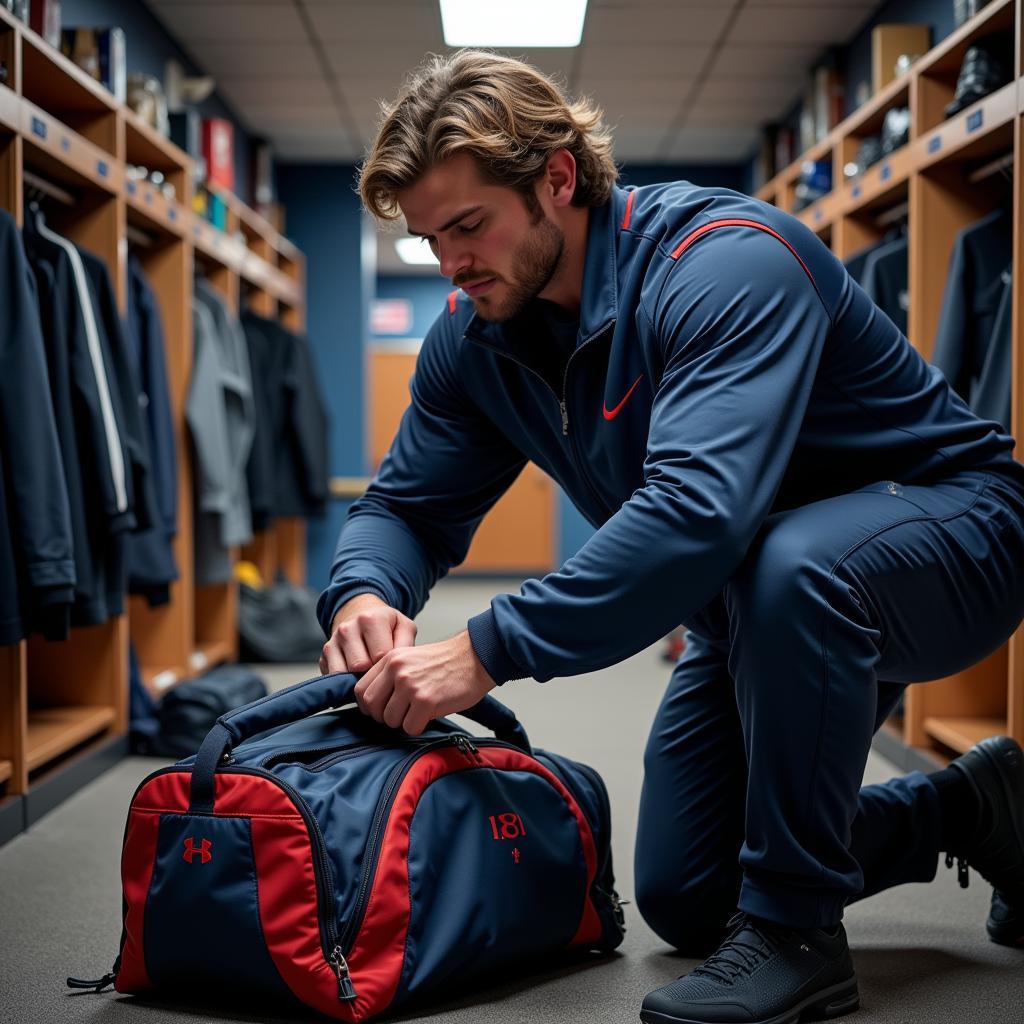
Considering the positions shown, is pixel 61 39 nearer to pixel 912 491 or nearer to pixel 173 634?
pixel 173 634

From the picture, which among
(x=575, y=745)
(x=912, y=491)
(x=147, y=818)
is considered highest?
(x=912, y=491)

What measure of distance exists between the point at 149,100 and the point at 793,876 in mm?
2953

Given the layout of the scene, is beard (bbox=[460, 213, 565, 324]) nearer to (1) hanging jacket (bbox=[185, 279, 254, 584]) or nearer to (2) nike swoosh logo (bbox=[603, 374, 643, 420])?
(2) nike swoosh logo (bbox=[603, 374, 643, 420])

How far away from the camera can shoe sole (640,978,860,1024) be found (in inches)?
46.5

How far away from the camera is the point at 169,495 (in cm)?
333

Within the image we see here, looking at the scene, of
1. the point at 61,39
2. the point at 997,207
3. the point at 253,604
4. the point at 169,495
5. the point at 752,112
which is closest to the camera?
the point at 997,207

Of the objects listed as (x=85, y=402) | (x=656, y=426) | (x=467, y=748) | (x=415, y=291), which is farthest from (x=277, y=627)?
(x=415, y=291)

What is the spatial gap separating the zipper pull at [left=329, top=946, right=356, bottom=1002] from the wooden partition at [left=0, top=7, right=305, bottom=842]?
47.2 inches

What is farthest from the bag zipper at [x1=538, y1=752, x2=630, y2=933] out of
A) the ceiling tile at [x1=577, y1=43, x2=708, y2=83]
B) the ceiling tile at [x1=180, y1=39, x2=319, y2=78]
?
the ceiling tile at [x1=180, y1=39, x2=319, y2=78]

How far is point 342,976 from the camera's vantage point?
3.85 feet

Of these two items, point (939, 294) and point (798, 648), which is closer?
point (798, 648)

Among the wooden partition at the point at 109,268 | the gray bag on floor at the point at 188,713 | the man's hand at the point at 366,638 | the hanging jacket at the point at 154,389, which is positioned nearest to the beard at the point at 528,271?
the man's hand at the point at 366,638

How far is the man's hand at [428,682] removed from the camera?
1191mm

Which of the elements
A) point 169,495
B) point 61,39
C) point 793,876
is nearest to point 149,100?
point 61,39
